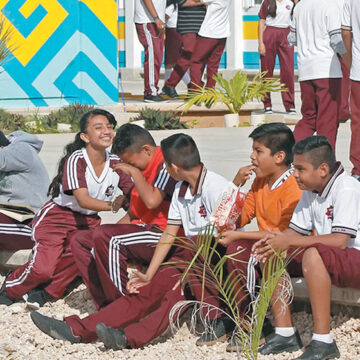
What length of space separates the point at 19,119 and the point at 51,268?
6.15 meters

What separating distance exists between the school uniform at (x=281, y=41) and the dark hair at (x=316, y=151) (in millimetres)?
7707

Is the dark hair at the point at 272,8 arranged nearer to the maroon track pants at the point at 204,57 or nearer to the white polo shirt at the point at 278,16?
the white polo shirt at the point at 278,16

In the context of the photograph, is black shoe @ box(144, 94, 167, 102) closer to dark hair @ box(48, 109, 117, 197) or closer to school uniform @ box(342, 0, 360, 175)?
school uniform @ box(342, 0, 360, 175)

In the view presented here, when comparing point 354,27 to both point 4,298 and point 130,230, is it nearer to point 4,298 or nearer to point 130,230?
point 130,230

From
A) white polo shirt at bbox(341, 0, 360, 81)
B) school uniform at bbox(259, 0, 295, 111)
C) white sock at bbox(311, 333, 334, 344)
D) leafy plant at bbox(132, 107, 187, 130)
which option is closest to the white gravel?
white sock at bbox(311, 333, 334, 344)

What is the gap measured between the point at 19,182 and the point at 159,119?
485cm

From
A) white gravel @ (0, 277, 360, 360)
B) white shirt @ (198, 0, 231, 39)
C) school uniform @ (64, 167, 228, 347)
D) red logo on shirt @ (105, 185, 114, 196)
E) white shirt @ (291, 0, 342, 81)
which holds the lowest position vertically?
white gravel @ (0, 277, 360, 360)

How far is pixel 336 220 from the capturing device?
4871 millimetres

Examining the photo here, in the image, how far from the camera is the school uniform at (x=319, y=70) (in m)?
8.11

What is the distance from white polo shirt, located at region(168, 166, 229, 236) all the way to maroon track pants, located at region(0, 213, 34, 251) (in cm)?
128

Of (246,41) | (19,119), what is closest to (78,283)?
(19,119)

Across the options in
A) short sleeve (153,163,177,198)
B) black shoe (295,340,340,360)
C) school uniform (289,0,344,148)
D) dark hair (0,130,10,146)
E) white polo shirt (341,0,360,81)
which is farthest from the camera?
school uniform (289,0,344,148)

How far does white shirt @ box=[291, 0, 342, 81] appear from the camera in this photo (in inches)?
320

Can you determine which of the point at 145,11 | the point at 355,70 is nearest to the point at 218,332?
the point at 355,70
